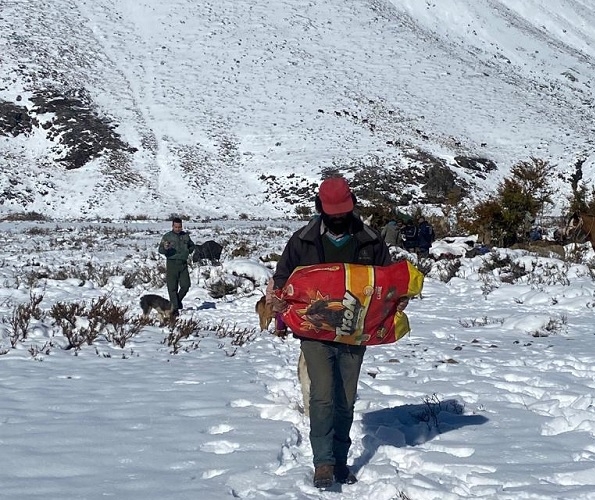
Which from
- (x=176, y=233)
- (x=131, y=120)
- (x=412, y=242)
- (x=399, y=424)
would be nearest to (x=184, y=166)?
(x=131, y=120)

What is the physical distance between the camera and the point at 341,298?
373cm

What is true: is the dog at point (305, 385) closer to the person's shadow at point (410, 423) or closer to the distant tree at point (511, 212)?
the person's shadow at point (410, 423)

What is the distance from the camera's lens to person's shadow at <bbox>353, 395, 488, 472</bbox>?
442 cm

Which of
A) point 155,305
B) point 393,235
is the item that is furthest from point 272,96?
point 155,305

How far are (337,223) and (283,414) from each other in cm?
192

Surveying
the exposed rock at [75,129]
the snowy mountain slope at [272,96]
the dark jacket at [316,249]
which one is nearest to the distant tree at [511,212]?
the dark jacket at [316,249]

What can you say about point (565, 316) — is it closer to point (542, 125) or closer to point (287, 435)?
point (287, 435)

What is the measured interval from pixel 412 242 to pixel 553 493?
52.9 ft

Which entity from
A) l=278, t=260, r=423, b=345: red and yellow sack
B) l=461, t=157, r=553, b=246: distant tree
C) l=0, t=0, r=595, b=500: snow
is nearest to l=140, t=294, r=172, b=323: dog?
l=0, t=0, r=595, b=500: snow

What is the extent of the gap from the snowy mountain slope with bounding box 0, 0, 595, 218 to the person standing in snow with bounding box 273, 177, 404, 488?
37301 millimetres

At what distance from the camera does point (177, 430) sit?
178 inches

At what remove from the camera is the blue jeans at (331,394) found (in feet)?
12.3

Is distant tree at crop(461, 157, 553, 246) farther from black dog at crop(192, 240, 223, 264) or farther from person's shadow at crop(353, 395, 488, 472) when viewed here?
person's shadow at crop(353, 395, 488, 472)

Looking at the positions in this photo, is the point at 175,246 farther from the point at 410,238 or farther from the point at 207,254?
the point at 410,238
